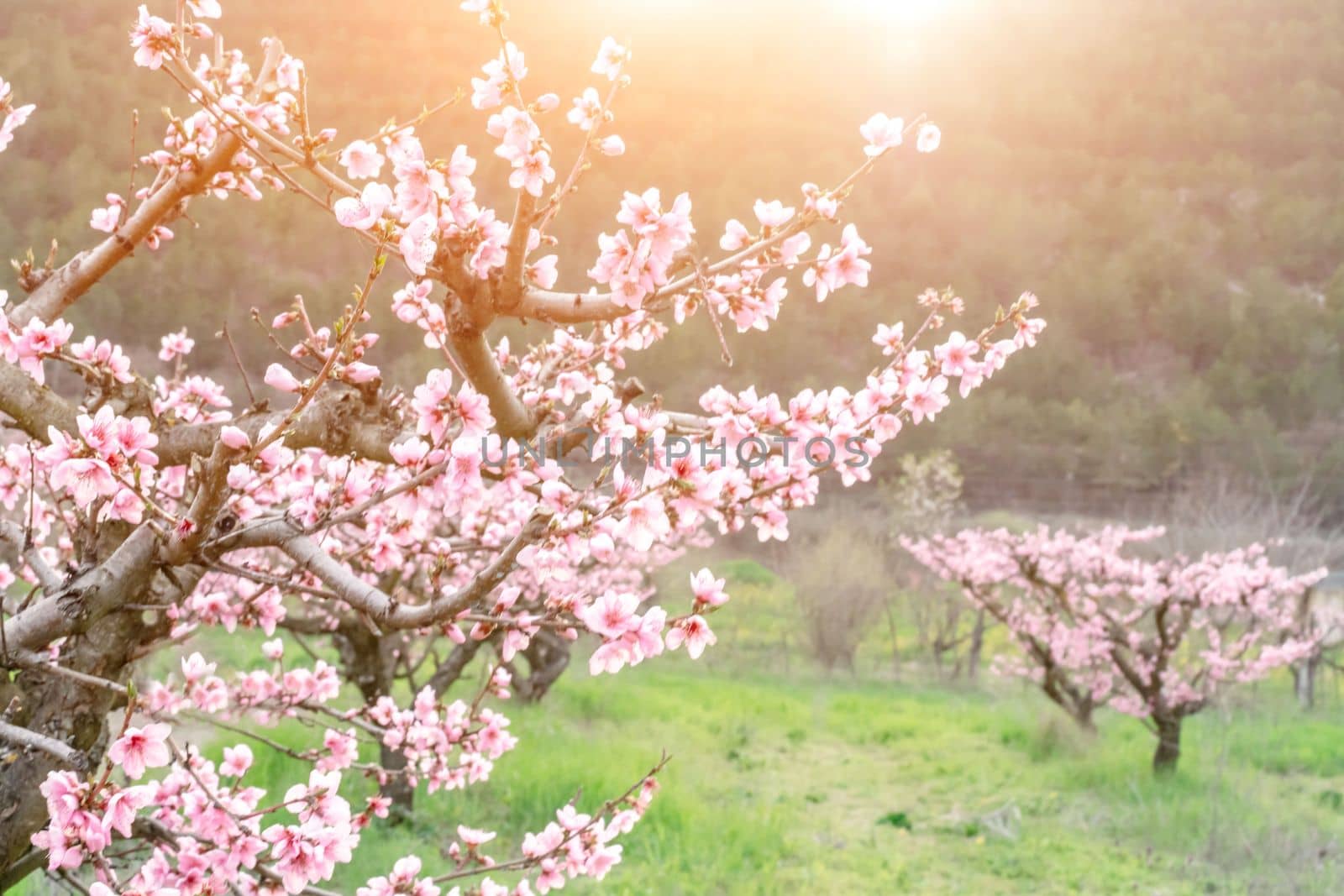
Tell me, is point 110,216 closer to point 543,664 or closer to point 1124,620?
point 543,664

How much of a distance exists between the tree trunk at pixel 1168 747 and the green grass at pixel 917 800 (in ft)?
0.48

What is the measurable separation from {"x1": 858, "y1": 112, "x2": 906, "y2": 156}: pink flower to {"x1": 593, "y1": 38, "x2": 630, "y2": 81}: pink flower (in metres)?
0.71

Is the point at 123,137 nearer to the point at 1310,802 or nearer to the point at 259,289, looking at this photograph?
the point at 259,289

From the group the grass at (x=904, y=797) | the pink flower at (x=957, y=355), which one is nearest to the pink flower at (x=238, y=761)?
the pink flower at (x=957, y=355)

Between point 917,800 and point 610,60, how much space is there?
7779 mm

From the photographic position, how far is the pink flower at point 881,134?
101 inches

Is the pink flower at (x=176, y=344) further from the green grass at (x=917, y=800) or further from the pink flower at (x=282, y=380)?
the green grass at (x=917, y=800)

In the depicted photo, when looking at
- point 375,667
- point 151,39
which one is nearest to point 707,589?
point 151,39

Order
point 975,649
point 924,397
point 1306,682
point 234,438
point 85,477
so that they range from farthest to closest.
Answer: point 975,649, point 1306,682, point 924,397, point 234,438, point 85,477

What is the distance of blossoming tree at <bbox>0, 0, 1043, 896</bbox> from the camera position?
1726 mm

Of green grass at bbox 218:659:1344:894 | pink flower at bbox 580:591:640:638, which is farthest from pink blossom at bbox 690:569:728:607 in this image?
green grass at bbox 218:659:1344:894

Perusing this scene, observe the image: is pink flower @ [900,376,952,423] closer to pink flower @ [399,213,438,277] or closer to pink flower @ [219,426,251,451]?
pink flower @ [399,213,438,277]

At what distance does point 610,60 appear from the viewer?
2.39 m

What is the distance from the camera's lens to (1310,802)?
8156 mm
